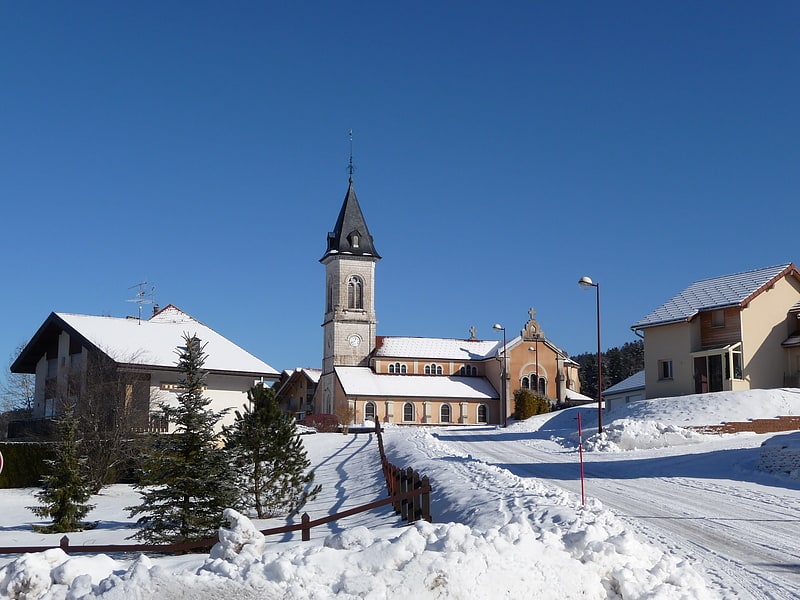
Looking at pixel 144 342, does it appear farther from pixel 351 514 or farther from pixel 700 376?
pixel 351 514

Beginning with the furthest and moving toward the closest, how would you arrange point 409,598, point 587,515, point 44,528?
1. point 44,528
2. point 587,515
3. point 409,598

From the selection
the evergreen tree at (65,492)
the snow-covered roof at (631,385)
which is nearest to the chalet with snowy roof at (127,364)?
the evergreen tree at (65,492)

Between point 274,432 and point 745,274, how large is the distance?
29905 mm

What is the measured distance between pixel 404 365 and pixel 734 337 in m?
49.6

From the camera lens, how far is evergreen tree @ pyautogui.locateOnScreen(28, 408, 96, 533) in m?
24.9

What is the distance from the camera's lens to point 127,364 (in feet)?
126

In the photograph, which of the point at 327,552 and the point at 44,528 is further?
the point at 44,528

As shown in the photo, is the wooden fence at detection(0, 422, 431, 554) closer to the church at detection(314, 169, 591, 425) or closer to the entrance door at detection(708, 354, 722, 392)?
the entrance door at detection(708, 354, 722, 392)

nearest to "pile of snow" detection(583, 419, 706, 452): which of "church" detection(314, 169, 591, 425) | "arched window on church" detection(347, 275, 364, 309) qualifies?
"church" detection(314, 169, 591, 425)

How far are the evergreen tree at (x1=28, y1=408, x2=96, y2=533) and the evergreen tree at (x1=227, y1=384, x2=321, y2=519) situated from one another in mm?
5700

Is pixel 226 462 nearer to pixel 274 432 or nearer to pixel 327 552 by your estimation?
pixel 274 432

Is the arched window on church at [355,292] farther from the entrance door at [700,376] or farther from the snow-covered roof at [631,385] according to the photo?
the entrance door at [700,376]

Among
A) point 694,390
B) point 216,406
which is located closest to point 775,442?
point 694,390

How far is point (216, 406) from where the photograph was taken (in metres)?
41.8
